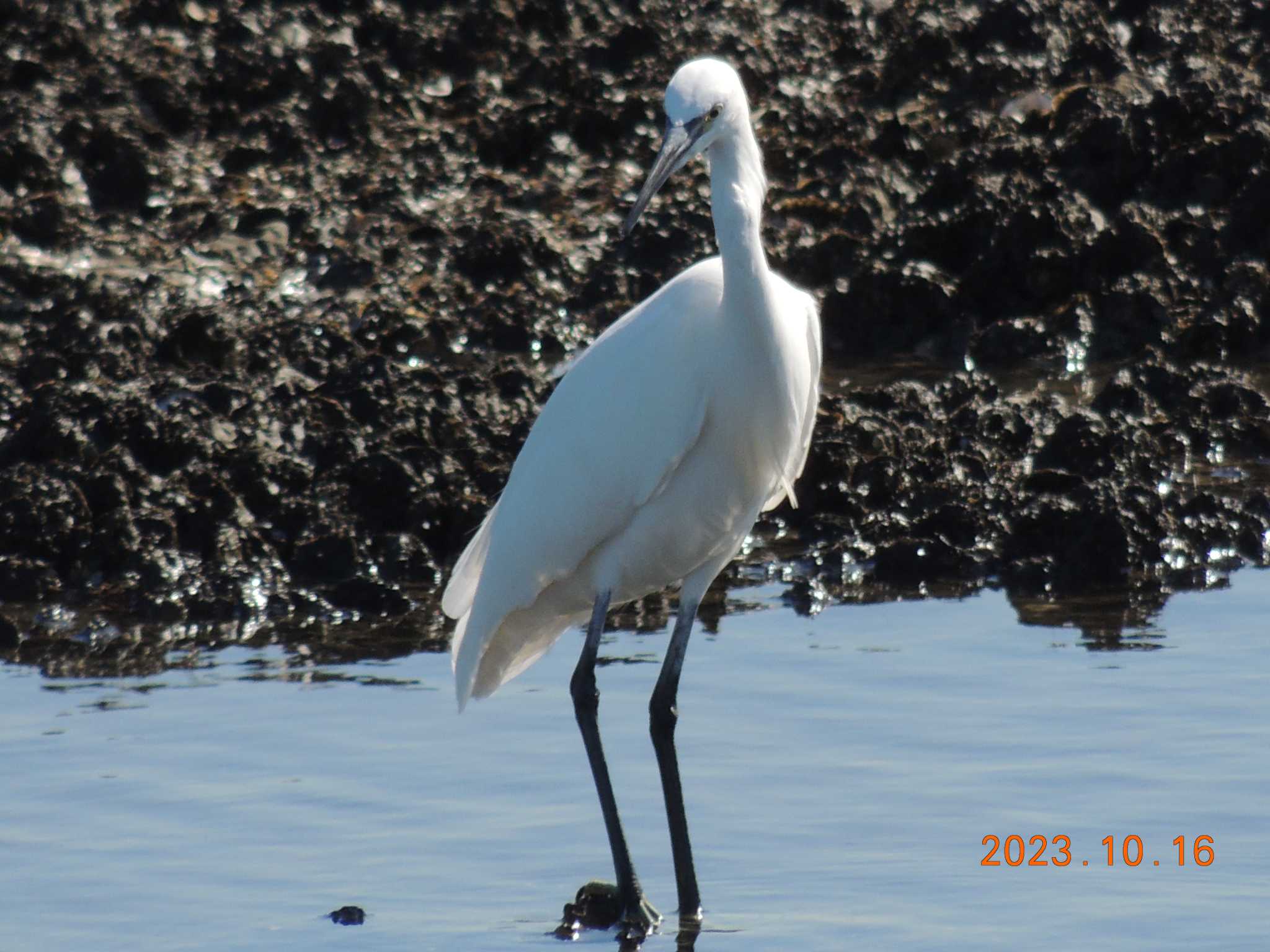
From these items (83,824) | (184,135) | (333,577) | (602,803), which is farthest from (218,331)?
(602,803)

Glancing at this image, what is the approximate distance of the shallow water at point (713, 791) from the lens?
17.4 feet

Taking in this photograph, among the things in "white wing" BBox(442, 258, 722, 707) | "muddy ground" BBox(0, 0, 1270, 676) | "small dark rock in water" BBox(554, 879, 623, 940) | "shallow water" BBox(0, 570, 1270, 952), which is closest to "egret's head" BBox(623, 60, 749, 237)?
"white wing" BBox(442, 258, 722, 707)

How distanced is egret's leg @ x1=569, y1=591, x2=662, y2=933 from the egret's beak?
130 centimetres

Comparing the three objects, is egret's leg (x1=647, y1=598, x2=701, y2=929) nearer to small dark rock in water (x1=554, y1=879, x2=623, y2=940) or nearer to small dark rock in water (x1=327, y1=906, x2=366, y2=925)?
small dark rock in water (x1=554, y1=879, x2=623, y2=940)

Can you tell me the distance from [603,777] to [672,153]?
5.72 feet

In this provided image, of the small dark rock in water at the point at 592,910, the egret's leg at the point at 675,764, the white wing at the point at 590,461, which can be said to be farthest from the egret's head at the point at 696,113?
the small dark rock in water at the point at 592,910

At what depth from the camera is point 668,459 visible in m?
5.55

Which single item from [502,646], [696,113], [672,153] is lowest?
[502,646]

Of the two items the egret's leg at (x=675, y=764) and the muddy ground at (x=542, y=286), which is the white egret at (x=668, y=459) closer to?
the egret's leg at (x=675, y=764)

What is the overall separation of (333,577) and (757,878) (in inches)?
128

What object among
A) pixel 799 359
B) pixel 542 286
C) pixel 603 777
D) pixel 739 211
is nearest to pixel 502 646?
pixel 603 777

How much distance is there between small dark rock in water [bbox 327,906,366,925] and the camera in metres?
5.30

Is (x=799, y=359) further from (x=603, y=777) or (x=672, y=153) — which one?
(x=603, y=777)

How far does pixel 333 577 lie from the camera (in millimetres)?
8359
